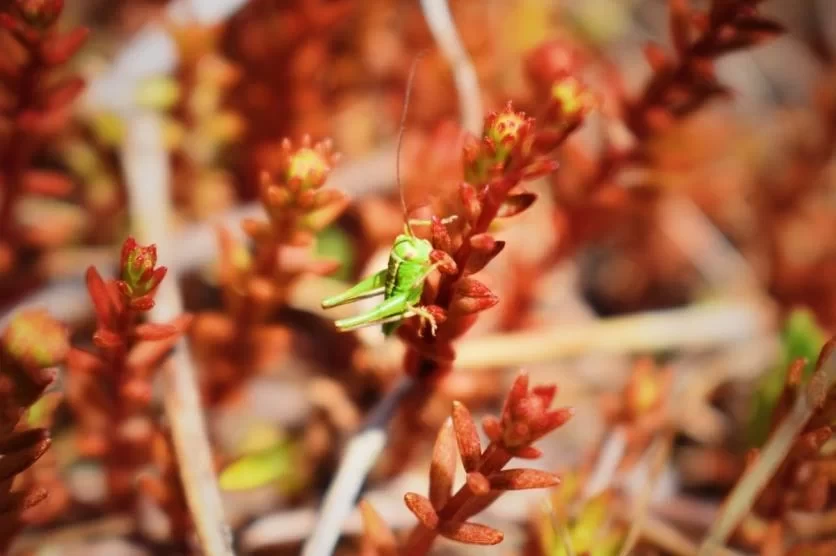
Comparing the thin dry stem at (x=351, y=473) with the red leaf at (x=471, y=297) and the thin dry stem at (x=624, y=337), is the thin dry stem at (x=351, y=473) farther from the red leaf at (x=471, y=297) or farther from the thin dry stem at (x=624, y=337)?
the red leaf at (x=471, y=297)

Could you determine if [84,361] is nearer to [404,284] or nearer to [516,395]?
[404,284]

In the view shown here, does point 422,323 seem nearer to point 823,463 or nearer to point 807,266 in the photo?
point 823,463

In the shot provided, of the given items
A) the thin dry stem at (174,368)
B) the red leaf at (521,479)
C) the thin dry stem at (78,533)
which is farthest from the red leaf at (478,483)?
the thin dry stem at (78,533)

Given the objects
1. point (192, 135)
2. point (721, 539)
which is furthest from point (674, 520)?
point (192, 135)

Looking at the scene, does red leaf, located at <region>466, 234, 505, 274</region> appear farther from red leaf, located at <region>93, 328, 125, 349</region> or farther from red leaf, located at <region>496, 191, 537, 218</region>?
red leaf, located at <region>93, 328, 125, 349</region>

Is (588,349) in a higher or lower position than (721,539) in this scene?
higher
